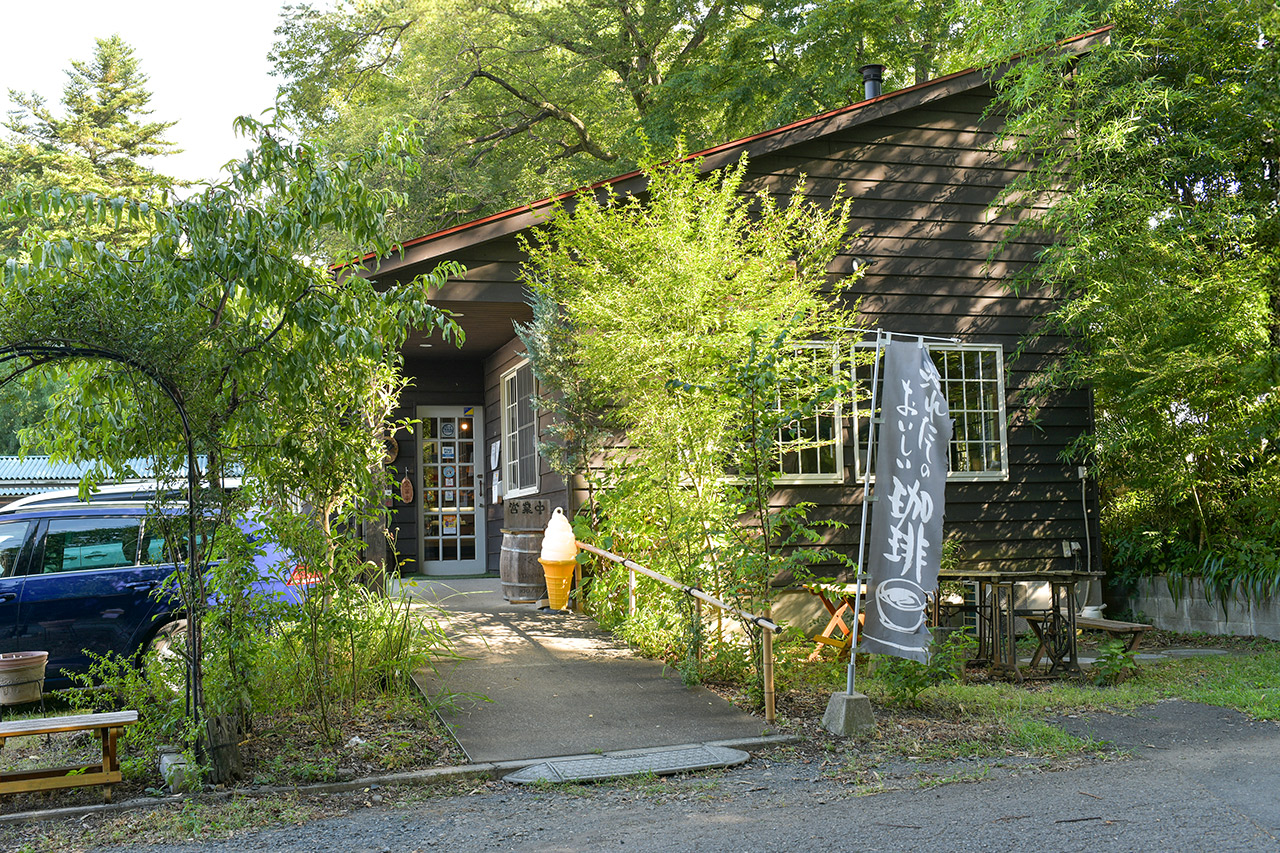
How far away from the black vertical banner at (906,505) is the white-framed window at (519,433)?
456 centimetres

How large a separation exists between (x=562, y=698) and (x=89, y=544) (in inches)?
149

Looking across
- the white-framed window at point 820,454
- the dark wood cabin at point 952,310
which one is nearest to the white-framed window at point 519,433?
the dark wood cabin at point 952,310

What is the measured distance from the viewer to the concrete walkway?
5645mm

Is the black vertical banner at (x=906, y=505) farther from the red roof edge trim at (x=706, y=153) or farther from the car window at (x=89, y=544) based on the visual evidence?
the car window at (x=89, y=544)

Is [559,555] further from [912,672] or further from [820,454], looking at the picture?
[912,672]

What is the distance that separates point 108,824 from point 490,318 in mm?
6213

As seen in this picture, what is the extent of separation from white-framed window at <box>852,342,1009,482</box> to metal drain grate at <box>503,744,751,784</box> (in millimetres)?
5609

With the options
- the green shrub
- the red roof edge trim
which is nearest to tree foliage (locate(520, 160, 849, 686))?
the red roof edge trim

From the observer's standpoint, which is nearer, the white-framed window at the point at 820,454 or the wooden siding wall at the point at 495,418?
the white-framed window at the point at 820,454

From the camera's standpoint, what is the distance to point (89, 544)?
721 centimetres

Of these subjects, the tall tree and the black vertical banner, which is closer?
the black vertical banner

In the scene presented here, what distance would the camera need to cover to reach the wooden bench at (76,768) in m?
4.68

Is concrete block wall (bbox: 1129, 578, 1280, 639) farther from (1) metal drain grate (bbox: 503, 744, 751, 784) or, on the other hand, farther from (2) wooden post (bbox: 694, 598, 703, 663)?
(1) metal drain grate (bbox: 503, 744, 751, 784)

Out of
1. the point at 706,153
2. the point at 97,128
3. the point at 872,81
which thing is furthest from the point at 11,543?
the point at 97,128
